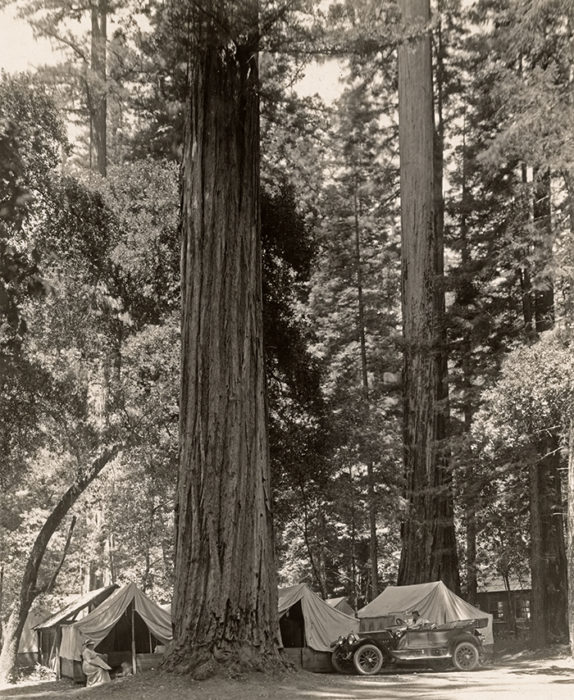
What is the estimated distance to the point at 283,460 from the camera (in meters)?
18.8

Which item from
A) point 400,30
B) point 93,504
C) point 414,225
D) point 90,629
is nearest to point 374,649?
point 90,629

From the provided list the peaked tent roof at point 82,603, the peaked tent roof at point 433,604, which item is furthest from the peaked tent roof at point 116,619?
the peaked tent roof at point 433,604

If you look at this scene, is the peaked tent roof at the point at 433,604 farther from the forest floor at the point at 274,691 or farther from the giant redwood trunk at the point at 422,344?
the forest floor at the point at 274,691

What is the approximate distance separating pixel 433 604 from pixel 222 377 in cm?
1074

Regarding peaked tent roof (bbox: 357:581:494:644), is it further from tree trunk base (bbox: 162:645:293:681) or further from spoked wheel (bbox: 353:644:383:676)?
tree trunk base (bbox: 162:645:293:681)

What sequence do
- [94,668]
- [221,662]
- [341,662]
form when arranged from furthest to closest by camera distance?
[341,662], [94,668], [221,662]

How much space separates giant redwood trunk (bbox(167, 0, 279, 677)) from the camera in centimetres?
862

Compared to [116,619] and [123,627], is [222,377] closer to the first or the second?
[116,619]

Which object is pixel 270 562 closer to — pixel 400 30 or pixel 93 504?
pixel 400 30

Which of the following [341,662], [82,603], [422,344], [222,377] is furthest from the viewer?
[82,603]

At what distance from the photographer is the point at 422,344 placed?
63.5 ft

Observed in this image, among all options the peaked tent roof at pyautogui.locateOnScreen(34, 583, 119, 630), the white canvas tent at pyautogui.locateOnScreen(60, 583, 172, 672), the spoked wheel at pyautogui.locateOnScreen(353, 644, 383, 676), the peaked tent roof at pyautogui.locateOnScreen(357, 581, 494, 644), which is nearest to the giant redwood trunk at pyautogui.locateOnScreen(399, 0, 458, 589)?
the peaked tent roof at pyautogui.locateOnScreen(357, 581, 494, 644)

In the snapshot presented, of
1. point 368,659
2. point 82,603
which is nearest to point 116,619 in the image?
point 82,603

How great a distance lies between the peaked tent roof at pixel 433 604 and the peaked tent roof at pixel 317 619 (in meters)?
2.36
